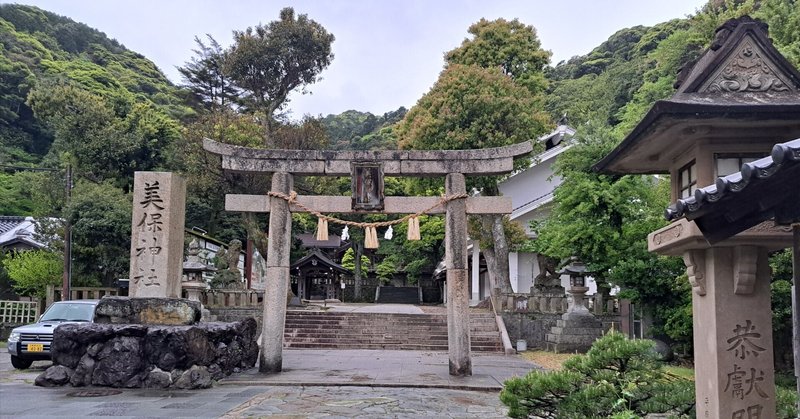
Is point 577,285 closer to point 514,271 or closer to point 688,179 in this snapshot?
point 514,271

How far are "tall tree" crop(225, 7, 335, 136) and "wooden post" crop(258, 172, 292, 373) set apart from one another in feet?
74.3

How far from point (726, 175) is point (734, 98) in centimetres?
121

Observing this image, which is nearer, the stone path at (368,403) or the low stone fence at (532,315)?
the stone path at (368,403)

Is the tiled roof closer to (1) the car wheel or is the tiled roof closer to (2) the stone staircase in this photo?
(2) the stone staircase

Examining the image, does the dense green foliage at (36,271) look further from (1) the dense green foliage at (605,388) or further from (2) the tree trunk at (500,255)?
(1) the dense green foliage at (605,388)

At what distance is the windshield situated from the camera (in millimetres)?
15359

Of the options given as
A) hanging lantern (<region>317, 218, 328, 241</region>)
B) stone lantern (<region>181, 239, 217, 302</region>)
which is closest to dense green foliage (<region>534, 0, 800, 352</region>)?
hanging lantern (<region>317, 218, 328, 241</region>)

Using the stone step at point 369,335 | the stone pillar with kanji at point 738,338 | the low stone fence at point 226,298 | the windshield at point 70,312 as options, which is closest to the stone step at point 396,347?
Answer: the stone step at point 369,335

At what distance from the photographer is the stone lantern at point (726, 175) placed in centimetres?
592

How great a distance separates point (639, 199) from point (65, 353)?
1549cm

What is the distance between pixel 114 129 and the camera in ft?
112

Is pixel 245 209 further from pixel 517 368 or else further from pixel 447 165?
pixel 517 368

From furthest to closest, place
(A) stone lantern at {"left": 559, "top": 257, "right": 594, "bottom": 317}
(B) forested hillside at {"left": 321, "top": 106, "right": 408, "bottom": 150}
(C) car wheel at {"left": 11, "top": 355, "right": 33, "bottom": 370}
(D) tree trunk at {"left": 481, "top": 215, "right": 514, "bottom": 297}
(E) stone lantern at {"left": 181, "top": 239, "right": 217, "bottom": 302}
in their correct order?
(B) forested hillside at {"left": 321, "top": 106, "right": 408, "bottom": 150} → (D) tree trunk at {"left": 481, "top": 215, "right": 514, "bottom": 297} → (E) stone lantern at {"left": 181, "top": 239, "right": 217, "bottom": 302} → (A) stone lantern at {"left": 559, "top": 257, "right": 594, "bottom": 317} → (C) car wheel at {"left": 11, "top": 355, "right": 33, "bottom": 370}

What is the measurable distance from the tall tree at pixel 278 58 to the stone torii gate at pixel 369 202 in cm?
2209
